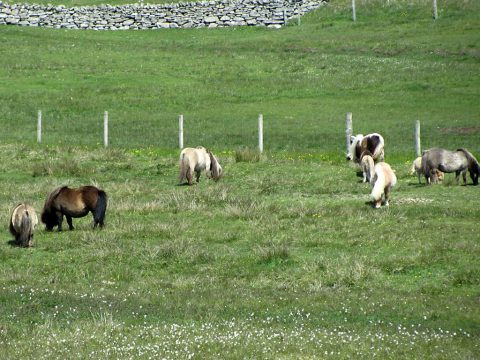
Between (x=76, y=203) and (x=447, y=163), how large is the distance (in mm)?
10158

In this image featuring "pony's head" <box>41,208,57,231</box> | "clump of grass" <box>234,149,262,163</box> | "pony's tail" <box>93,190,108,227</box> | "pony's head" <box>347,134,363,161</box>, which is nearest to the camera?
"pony's tail" <box>93,190,108,227</box>

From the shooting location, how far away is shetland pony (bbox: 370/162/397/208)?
2156cm

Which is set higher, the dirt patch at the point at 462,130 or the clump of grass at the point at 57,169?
the dirt patch at the point at 462,130

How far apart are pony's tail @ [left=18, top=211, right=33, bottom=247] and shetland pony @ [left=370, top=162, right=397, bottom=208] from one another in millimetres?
7527

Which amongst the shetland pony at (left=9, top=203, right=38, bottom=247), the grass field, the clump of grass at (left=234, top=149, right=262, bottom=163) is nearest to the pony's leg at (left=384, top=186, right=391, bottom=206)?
the grass field

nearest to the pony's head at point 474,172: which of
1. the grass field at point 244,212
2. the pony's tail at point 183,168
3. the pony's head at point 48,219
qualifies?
the grass field at point 244,212

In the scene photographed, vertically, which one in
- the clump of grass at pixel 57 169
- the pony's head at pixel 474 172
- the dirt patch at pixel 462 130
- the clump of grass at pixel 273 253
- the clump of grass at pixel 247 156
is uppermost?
the dirt patch at pixel 462 130

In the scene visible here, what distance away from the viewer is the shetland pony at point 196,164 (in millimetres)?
26516

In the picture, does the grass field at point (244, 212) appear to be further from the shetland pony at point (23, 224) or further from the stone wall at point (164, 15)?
the stone wall at point (164, 15)

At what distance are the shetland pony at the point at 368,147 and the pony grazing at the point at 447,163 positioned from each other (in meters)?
3.14

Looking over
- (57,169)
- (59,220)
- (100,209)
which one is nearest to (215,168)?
(57,169)

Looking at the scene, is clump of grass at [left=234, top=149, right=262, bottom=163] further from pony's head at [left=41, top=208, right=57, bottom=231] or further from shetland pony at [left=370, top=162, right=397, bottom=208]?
pony's head at [left=41, top=208, right=57, bottom=231]

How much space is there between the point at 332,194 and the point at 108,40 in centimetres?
4155

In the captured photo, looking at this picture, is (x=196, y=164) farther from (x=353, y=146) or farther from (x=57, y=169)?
(x=353, y=146)
